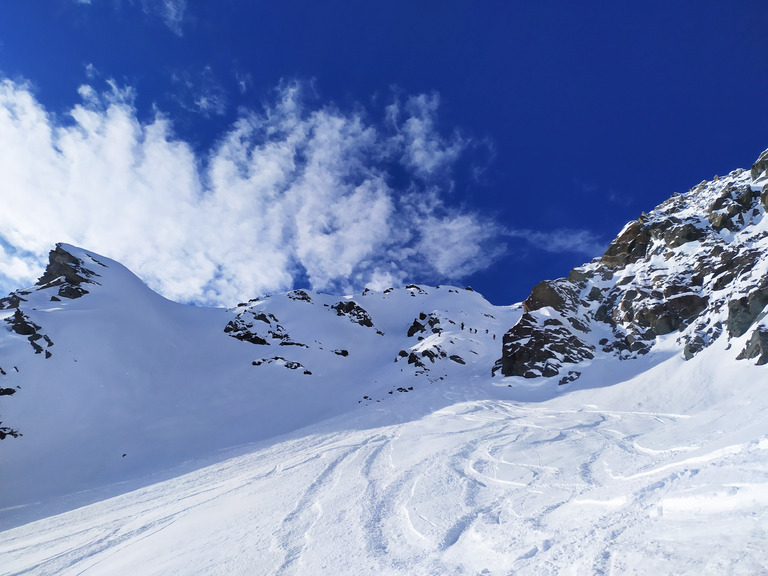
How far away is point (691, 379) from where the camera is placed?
758 inches

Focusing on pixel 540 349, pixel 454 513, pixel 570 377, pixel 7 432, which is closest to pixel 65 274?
pixel 7 432

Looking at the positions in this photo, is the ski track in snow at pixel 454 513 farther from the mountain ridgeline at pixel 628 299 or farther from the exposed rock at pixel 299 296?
the exposed rock at pixel 299 296

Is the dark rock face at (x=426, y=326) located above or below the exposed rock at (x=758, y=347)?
above

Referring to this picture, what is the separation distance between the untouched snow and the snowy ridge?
91 mm

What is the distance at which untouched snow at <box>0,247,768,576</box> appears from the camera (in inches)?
228

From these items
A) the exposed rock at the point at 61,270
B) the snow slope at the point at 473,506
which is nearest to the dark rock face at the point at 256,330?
the exposed rock at the point at 61,270

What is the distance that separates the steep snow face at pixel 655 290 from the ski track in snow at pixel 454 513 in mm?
16255

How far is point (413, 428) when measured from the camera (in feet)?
62.2

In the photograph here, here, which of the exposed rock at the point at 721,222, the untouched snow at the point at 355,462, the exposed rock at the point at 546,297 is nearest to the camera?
the untouched snow at the point at 355,462

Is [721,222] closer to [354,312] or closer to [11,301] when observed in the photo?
[354,312]

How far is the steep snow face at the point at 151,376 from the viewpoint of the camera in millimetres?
20516

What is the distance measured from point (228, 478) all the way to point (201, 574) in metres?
8.85

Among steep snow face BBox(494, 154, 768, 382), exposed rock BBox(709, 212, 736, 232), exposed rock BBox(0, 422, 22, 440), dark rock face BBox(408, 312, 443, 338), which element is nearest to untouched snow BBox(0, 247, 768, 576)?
exposed rock BBox(0, 422, 22, 440)

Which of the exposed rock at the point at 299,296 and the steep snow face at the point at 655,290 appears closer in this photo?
the steep snow face at the point at 655,290
